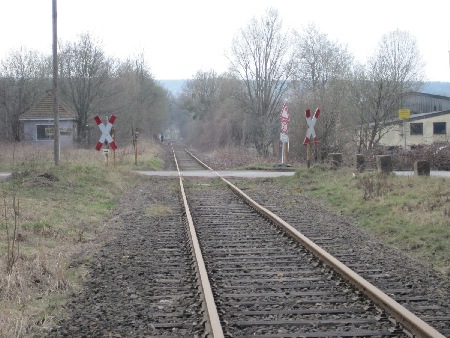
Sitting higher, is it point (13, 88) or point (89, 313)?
point (13, 88)

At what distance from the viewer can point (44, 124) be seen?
47.6 meters

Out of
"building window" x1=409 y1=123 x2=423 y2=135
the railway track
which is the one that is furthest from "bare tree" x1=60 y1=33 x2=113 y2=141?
the railway track

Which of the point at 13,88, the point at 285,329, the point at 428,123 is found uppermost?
the point at 13,88

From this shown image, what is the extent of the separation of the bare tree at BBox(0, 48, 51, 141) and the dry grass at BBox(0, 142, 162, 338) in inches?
1275

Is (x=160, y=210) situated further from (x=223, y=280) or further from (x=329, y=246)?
(x=223, y=280)

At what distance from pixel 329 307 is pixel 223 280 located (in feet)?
5.08

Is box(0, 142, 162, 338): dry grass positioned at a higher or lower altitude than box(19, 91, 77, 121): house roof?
lower

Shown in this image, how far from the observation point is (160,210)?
524 inches

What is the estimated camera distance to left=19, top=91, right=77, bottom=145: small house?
46188 mm

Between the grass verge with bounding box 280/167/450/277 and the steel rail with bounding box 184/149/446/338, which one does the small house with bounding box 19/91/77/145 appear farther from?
the steel rail with bounding box 184/149/446/338

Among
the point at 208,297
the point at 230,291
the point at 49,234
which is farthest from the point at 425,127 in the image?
the point at 208,297

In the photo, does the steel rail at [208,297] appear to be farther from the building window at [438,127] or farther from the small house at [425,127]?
the building window at [438,127]

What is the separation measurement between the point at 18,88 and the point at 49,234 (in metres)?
46.9

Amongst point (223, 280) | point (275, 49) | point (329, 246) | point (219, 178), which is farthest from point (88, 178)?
point (275, 49)
